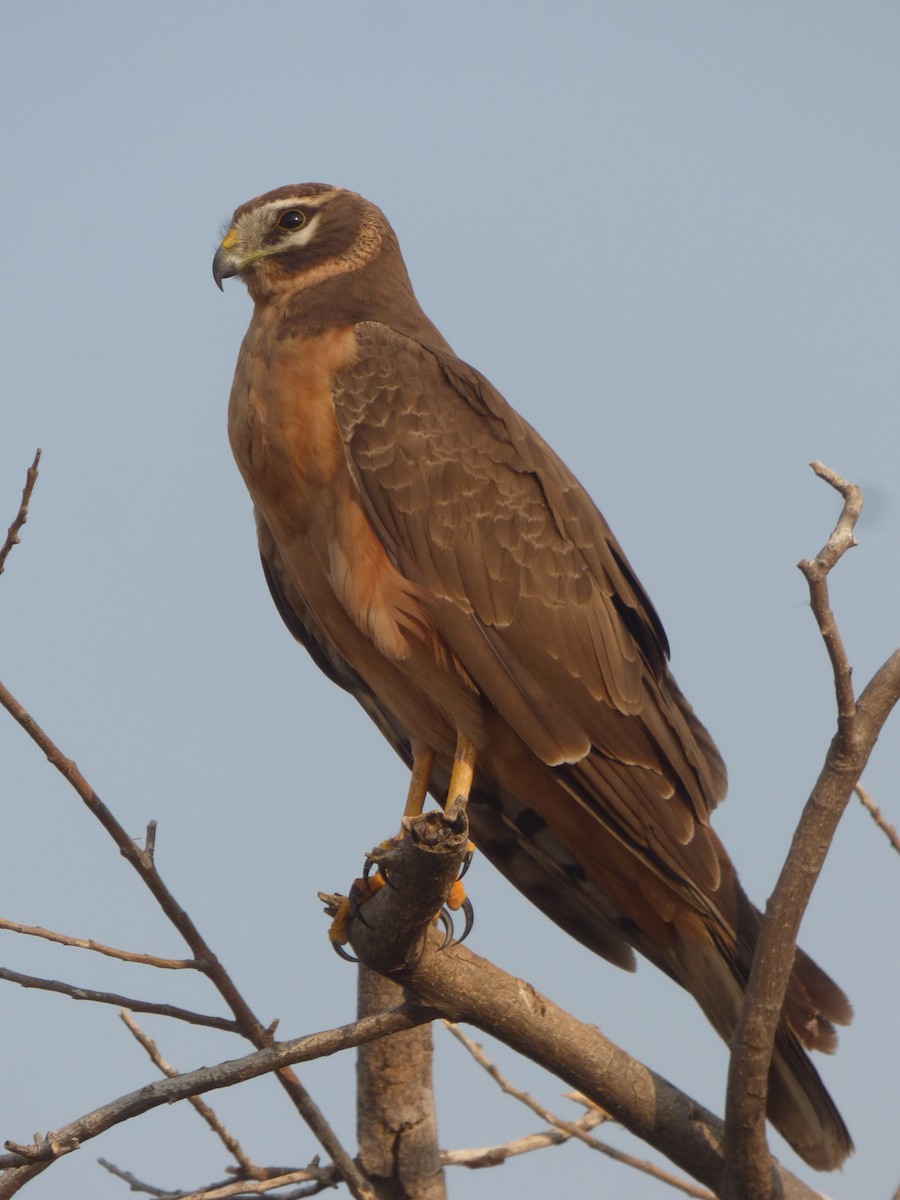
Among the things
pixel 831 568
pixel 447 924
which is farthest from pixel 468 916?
pixel 831 568

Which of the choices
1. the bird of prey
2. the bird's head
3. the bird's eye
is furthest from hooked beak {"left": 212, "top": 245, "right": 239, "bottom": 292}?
the bird of prey

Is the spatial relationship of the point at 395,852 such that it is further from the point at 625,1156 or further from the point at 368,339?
the point at 368,339

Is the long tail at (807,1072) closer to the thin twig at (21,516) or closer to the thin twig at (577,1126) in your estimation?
the thin twig at (577,1126)

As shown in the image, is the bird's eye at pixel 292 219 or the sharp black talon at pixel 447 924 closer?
the sharp black talon at pixel 447 924

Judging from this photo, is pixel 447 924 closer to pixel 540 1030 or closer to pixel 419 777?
pixel 540 1030

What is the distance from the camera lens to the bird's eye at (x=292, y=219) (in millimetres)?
5461

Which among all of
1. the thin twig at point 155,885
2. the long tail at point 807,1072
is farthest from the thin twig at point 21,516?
the long tail at point 807,1072

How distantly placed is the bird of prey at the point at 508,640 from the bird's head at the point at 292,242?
37cm

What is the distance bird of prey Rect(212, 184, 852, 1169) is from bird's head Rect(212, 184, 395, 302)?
372 mm

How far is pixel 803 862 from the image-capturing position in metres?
3.49

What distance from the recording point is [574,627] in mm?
4703

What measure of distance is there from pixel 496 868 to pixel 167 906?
69.3 inches

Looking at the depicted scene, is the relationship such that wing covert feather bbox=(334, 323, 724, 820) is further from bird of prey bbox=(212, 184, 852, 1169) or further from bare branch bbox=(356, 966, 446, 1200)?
bare branch bbox=(356, 966, 446, 1200)

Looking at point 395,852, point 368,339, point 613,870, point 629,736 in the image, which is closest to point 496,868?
point 613,870
